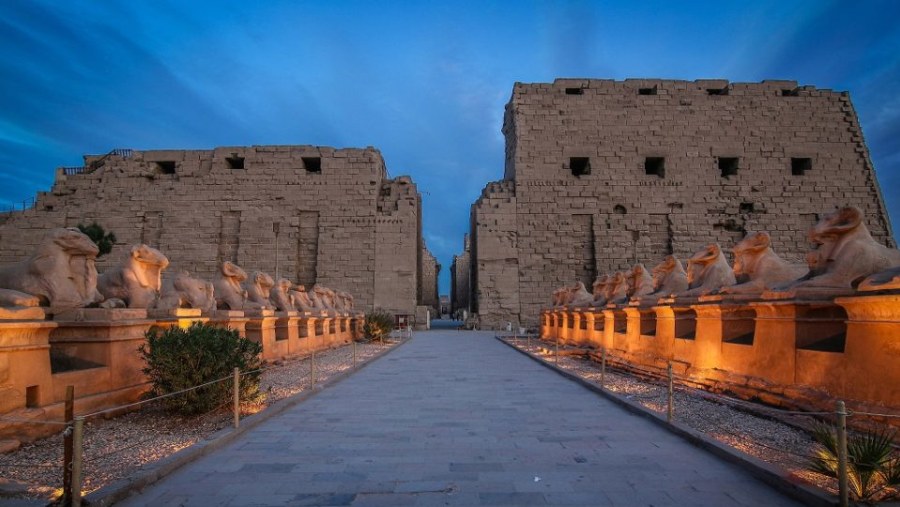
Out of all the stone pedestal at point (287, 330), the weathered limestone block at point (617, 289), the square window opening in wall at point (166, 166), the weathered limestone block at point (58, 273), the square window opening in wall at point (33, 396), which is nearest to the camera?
the square window opening in wall at point (33, 396)

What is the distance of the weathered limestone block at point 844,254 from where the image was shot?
5176mm

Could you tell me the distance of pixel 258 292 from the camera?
10.5 m

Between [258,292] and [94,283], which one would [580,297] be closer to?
[258,292]

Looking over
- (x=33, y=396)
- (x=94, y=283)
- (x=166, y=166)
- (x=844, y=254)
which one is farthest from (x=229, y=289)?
(x=166, y=166)

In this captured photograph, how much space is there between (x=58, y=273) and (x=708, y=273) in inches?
337

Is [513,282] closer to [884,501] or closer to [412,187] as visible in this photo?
[412,187]

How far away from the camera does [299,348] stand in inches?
458

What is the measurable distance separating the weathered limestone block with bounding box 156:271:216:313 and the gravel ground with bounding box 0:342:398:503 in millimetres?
1849

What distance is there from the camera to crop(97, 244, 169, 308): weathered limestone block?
21.2 ft

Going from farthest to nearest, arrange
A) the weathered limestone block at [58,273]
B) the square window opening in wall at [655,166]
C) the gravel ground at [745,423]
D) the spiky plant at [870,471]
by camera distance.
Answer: the square window opening in wall at [655,166]
the weathered limestone block at [58,273]
the gravel ground at [745,423]
the spiky plant at [870,471]

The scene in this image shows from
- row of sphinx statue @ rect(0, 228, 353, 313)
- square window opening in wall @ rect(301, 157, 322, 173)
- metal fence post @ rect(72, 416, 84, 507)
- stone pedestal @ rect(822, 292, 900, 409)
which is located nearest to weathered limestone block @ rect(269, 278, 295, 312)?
row of sphinx statue @ rect(0, 228, 353, 313)

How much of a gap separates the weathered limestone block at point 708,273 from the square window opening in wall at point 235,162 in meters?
25.2

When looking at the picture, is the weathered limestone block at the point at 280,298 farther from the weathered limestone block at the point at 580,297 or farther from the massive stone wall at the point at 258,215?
the massive stone wall at the point at 258,215

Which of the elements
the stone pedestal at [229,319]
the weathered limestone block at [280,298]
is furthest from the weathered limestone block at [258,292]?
the stone pedestal at [229,319]
